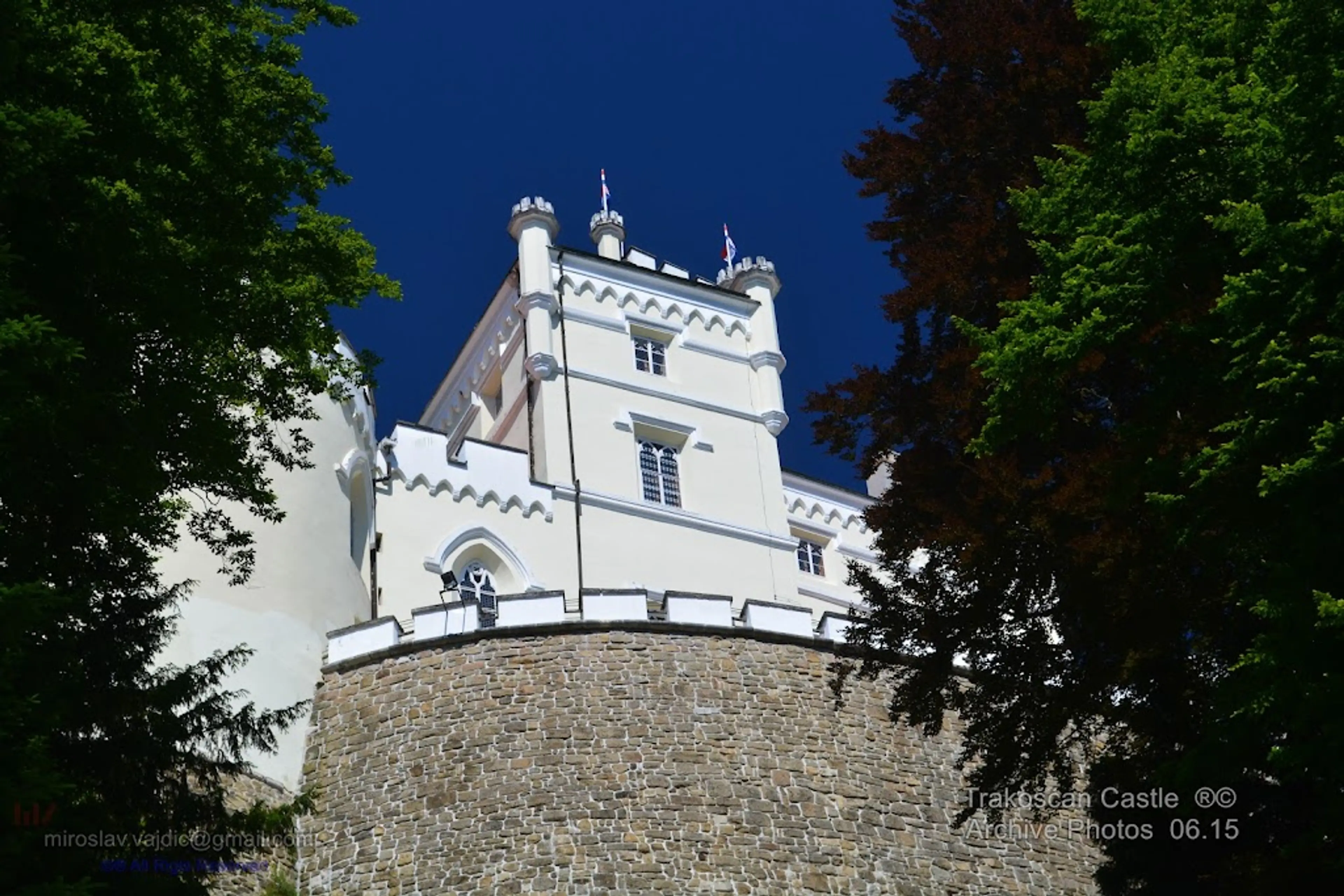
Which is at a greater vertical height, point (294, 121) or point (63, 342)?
point (294, 121)

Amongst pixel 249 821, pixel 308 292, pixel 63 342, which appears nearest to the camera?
pixel 63 342

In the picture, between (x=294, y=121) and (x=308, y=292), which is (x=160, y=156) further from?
(x=294, y=121)

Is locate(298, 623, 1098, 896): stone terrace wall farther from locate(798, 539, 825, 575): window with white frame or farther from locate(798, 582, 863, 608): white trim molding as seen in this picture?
locate(798, 539, 825, 575): window with white frame

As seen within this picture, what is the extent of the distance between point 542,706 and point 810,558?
45.7 feet

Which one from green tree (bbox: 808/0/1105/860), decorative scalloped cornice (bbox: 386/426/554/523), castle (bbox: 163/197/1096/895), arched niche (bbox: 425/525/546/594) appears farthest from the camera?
decorative scalloped cornice (bbox: 386/426/554/523)

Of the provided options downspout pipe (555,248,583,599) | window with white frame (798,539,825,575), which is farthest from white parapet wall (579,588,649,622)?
window with white frame (798,539,825,575)

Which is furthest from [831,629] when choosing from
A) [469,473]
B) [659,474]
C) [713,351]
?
[713,351]

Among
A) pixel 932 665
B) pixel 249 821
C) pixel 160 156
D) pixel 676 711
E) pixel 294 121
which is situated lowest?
pixel 249 821

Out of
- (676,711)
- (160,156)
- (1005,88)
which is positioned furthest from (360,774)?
(1005,88)

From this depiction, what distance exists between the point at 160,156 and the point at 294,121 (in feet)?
10.3

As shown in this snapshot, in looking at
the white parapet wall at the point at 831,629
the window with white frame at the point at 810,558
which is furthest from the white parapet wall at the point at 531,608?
the window with white frame at the point at 810,558

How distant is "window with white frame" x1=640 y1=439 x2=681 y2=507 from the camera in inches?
1267

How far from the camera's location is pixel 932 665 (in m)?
15.6

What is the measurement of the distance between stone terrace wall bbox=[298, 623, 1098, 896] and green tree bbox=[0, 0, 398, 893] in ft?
19.1
